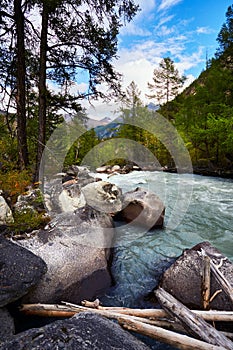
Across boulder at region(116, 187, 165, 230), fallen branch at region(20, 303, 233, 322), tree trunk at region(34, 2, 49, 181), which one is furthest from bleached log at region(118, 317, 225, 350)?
tree trunk at region(34, 2, 49, 181)

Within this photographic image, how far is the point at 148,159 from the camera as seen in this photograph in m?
21.8

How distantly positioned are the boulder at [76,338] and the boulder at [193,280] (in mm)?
1045

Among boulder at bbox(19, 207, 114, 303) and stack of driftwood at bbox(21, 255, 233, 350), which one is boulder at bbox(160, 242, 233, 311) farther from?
boulder at bbox(19, 207, 114, 303)

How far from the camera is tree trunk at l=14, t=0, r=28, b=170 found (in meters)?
5.69

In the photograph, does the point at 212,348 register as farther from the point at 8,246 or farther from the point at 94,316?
the point at 8,246

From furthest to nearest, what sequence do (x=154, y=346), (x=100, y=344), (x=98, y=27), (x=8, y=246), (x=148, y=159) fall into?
(x=148, y=159) → (x=98, y=27) → (x=8, y=246) → (x=154, y=346) → (x=100, y=344)

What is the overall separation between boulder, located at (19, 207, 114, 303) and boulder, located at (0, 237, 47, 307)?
25 centimetres

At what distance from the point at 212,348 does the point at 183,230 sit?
11.8 feet

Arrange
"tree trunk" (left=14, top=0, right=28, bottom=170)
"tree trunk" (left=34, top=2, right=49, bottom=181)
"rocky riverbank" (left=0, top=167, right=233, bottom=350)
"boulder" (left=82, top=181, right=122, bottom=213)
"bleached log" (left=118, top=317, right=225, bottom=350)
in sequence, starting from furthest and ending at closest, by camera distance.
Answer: "tree trunk" (left=34, top=2, right=49, bottom=181)
"tree trunk" (left=14, top=0, right=28, bottom=170)
"boulder" (left=82, top=181, right=122, bottom=213)
"bleached log" (left=118, top=317, right=225, bottom=350)
"rocky riverbank" (left=0, top=167, right=233, bottom=350)

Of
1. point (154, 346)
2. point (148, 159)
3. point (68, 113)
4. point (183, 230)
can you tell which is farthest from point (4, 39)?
point (148, 159)

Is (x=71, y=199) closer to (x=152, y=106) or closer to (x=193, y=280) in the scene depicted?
(x=193, y=280)

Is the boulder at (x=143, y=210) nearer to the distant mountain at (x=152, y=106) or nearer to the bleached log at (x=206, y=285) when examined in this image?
the bleached log at (x=206, y=285)

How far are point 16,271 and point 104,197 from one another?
2.89 m

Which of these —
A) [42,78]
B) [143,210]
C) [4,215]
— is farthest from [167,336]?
[42,78]
